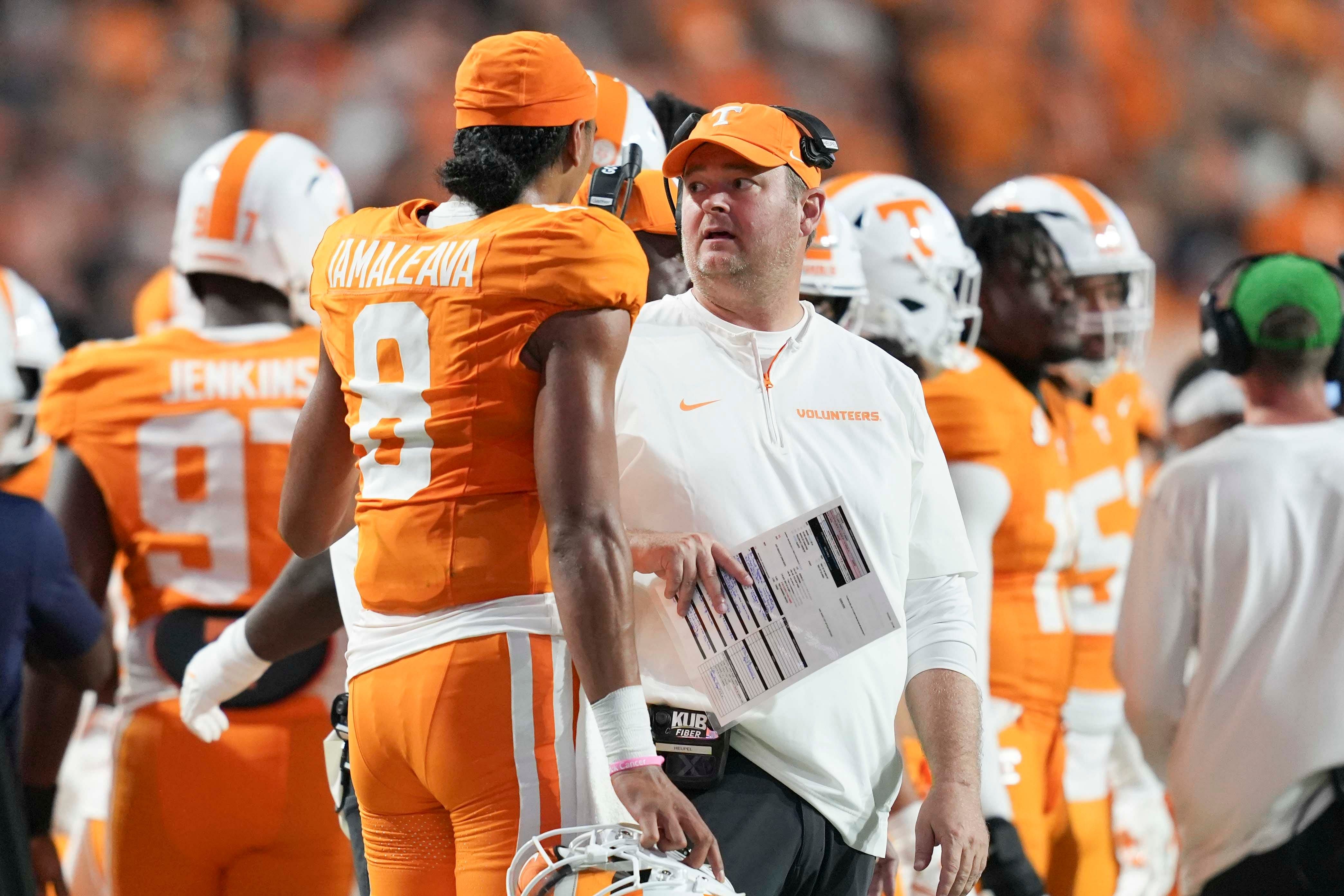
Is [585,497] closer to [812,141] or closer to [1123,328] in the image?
[812,141]

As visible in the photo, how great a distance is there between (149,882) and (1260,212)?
335 inches

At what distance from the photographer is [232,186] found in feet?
12.0

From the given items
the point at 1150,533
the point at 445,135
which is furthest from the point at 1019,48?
the point at 1150,533

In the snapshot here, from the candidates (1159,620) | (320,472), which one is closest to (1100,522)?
(1159,620)

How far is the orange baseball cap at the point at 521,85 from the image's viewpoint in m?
2.08

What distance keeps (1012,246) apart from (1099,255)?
1.41 feet

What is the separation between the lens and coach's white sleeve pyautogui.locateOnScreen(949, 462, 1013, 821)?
3385 millimetres

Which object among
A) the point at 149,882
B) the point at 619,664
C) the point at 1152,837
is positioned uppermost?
the point at 619,664

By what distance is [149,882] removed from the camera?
10.7ft

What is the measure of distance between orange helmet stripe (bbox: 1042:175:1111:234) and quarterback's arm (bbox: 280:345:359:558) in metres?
3.49

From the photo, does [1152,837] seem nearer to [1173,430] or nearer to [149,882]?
[1173,430]

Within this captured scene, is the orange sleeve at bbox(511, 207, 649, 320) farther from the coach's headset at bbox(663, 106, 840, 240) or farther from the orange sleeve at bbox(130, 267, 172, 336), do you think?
the orange sleeve at bbox(130, 267, 172, 336)

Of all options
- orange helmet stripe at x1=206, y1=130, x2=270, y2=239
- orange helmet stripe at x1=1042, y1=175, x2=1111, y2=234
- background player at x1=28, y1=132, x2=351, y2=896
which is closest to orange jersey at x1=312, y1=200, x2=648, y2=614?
background player at x1=28, y1=132, x2=351, y2=896

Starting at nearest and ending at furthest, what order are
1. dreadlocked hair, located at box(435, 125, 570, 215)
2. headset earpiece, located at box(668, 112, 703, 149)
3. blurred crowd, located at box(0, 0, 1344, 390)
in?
dreadlocked hair, located at box(435, 125, 570, 215), headset earpiece, located at box(668, 112, 703, 149), blurred crowd, located at box(0, 0, 1344, 390)
